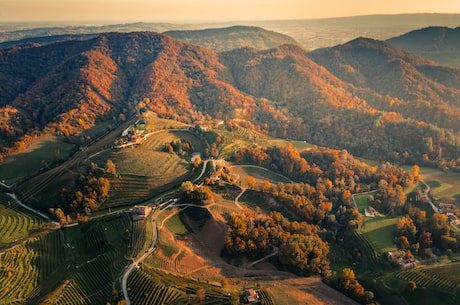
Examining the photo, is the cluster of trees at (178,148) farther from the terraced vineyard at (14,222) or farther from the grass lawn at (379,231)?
the grass lawn at (379,231)

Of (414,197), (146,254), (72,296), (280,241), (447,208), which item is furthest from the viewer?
(414,197)

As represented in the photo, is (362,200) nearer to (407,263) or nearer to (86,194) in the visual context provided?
(407,263)

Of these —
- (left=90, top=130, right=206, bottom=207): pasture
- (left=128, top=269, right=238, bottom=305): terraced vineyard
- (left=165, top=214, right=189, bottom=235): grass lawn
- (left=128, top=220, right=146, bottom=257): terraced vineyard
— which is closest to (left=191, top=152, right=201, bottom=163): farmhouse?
(left=90, top=130, right=206, bottom=207): pasture

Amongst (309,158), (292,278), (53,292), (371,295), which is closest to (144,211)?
(53,292)

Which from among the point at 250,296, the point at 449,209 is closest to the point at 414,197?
the point at 449,209

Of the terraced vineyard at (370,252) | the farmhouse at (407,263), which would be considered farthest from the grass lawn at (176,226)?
the farmhouse at (407,263)

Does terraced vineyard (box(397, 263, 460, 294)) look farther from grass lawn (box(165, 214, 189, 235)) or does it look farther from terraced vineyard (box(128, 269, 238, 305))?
grass lawn (box(165, 214, 189, 235))

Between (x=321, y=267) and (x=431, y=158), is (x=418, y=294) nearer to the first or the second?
(x=321, y=267)

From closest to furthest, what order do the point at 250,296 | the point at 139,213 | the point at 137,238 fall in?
the point at 250,296
the point at 137,238
the point at 139,213
